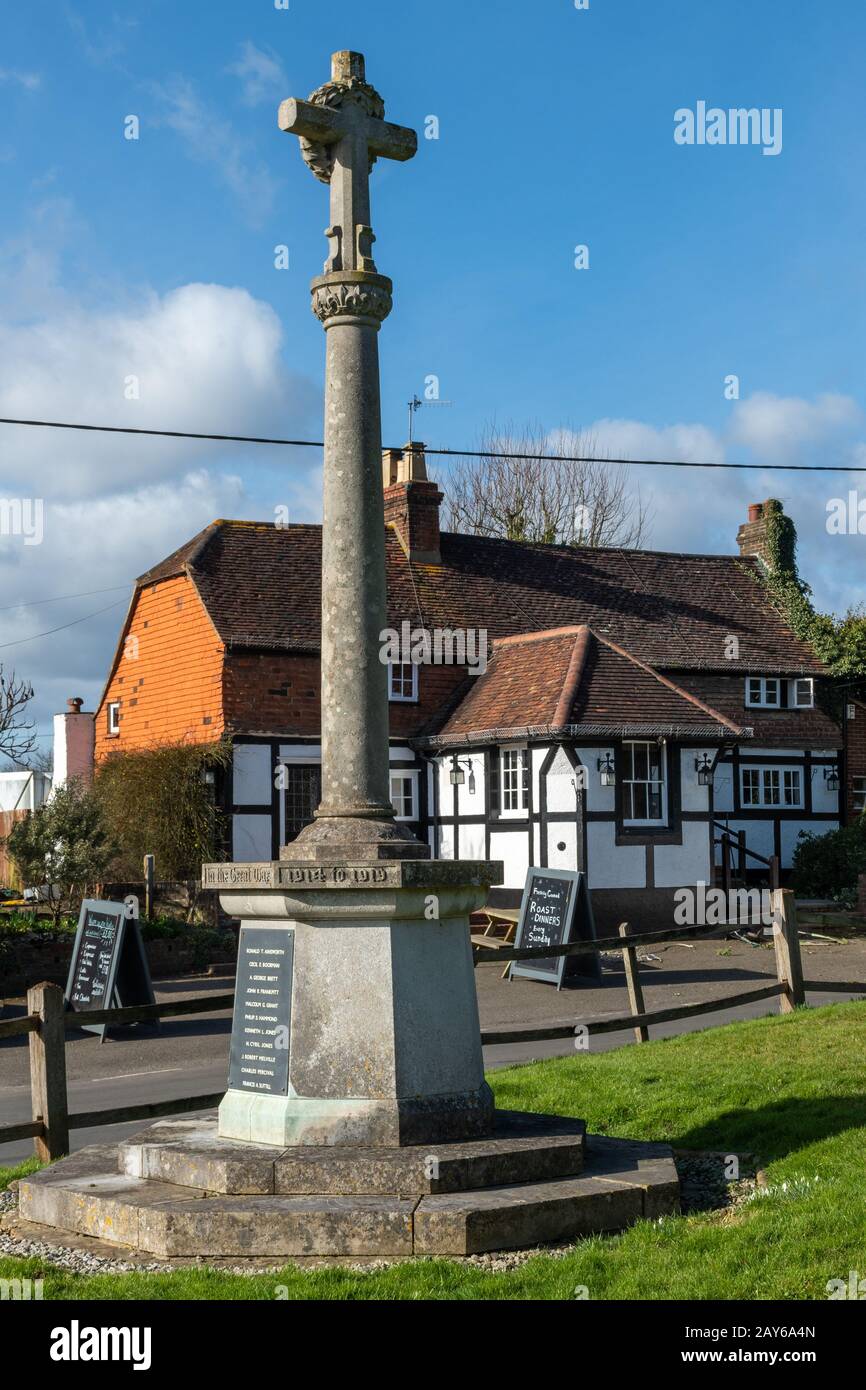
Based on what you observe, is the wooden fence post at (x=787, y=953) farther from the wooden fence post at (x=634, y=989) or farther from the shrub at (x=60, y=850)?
the shrub at (x=60, y=850)

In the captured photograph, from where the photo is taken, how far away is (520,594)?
30.5 m

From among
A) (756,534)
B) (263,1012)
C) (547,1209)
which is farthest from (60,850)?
(756,534)

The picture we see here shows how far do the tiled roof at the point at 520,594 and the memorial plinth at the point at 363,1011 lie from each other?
1963 centimetres

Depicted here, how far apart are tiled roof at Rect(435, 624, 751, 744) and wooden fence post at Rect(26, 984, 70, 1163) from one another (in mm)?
15637

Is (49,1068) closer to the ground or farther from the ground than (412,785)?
closer to the ground

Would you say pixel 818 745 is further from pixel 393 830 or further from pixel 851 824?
pixel 393 830

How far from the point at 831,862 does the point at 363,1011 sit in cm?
2323

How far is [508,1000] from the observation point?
683 inches

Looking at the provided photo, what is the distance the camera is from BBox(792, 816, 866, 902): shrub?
2822 centimetres

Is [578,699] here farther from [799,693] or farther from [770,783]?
[799,693]

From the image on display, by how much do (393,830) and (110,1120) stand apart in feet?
8.03

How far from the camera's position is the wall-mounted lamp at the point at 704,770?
24531mm

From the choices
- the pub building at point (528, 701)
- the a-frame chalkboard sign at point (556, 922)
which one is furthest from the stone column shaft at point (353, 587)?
the pub building at point (528, 701)
